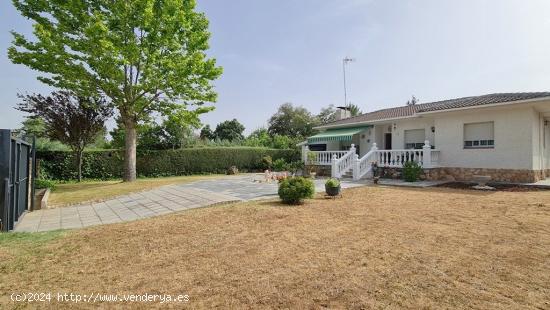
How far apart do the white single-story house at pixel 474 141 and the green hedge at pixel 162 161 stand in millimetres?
8703

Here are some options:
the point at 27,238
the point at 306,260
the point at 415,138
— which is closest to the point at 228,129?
the point at 415,138

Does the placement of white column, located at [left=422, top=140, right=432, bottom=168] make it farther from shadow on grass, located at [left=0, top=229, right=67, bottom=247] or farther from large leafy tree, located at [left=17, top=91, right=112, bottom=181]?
large leafy tree, located at [left=17, top=91, right=112, bottom=181]

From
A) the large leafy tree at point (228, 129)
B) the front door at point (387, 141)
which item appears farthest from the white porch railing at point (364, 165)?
the large leafy tree at point (228, 129)

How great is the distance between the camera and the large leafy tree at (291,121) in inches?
2057

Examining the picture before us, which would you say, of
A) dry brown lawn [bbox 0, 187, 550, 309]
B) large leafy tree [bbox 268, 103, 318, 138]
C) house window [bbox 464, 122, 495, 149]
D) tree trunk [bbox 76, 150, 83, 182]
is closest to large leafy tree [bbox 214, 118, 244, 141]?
large leafy tree [bbox 268, 103, 318, 138]

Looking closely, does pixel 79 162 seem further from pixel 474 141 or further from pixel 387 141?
pixel 474 141

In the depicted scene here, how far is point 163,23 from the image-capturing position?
701 inches

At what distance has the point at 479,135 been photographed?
16.4m

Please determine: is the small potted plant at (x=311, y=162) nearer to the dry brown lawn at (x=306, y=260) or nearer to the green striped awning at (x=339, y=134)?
the green striped awning at (x=339, y=134)

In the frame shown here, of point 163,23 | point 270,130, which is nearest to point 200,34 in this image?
point 163,23

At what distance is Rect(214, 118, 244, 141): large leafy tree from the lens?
53.9 meters

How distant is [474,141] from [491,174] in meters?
2.06

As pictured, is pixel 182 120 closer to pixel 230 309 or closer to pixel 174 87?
pixel 174 87

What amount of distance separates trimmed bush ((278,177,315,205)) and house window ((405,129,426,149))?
13.1m
